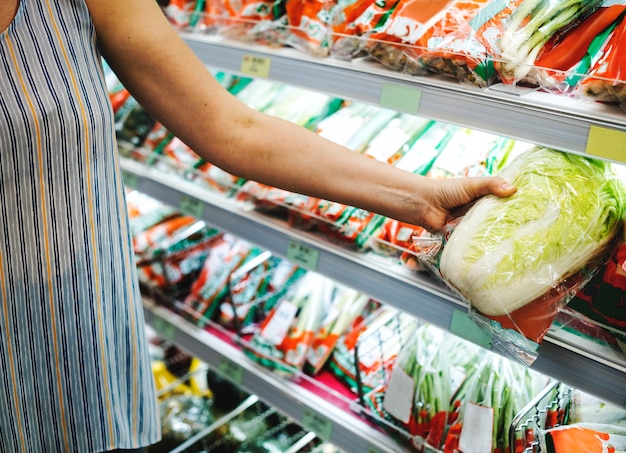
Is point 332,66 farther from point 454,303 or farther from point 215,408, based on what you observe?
point 215,408

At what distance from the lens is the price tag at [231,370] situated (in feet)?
6.43

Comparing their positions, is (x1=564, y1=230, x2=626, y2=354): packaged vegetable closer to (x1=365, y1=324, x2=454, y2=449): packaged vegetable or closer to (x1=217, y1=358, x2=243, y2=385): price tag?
(x1=365, y1=324, x2=454, y2=449): packaged vegetable

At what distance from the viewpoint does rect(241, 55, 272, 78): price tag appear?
5.25 feet

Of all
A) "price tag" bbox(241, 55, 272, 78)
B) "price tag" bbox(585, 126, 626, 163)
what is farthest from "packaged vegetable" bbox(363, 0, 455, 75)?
"price tag" bbox(585, 126, 626, 163)

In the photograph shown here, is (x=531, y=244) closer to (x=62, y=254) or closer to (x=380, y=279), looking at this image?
(x=380, y=279)

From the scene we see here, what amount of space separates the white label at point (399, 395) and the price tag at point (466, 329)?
0.31 meters

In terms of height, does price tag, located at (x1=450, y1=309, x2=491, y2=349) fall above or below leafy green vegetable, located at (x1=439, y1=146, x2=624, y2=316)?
below

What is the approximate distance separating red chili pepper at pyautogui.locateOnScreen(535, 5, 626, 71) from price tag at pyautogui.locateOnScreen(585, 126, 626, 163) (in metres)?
0.22

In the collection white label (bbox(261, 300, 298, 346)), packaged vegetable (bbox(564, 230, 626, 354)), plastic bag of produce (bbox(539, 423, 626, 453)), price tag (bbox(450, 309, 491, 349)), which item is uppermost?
packaged vegetable (bbox(564, 230, 626, 354))

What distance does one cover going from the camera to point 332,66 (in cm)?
145

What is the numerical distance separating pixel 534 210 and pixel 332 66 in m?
0.63

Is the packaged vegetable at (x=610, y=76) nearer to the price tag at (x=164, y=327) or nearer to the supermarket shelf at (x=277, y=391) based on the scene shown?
the supermarket shelf at (x=277, y=391)

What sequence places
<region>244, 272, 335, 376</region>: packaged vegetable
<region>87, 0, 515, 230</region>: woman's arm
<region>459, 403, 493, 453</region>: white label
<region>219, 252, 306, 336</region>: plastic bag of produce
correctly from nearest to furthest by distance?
<region>87, 0, 515, 230</region>: woman's arm → <region>459, 403, 493, 453</region>: white label → <region>244, 272, 335, 376</region>: packaged vegetable → <region>219, 252, 306, 336</region>: plastic bag of produce

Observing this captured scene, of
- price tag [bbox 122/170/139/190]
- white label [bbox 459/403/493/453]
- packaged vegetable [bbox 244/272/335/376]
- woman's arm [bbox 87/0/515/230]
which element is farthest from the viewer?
price tag [bbox 122/170/139/190]
